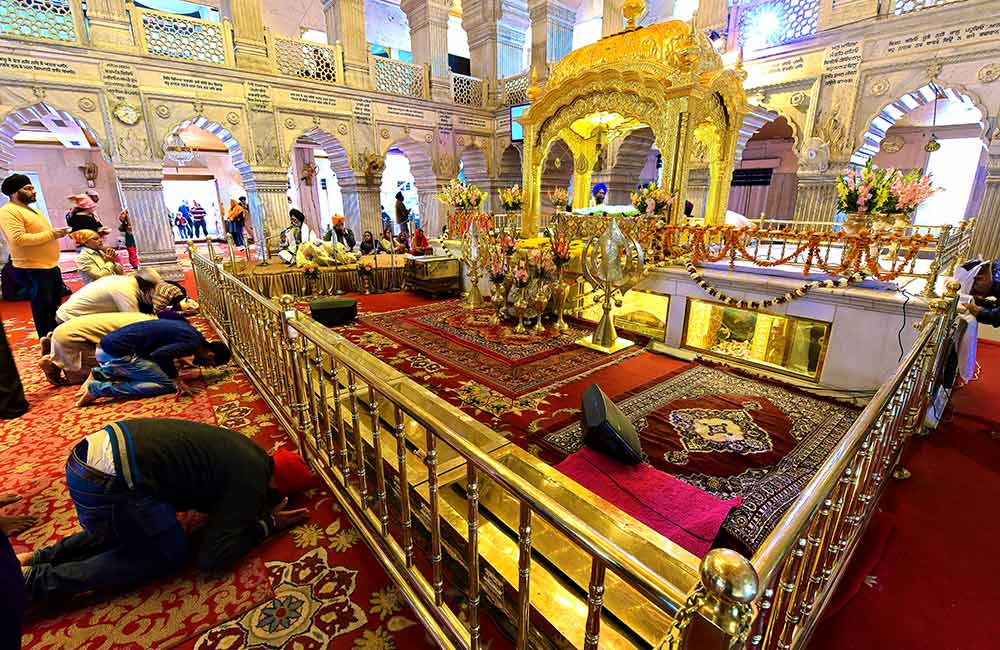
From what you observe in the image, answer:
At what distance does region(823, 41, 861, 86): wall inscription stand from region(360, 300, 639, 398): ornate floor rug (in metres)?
7.52

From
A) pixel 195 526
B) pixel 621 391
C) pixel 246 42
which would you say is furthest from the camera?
pixel 246 42

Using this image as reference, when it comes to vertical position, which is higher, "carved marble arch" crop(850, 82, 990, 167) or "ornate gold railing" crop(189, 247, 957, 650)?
"carved marble arch" crop(850, 82, 990, 167)

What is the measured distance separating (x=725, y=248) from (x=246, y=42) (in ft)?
37.5

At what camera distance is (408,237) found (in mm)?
12789

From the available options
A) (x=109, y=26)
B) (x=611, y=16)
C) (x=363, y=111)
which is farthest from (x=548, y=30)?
Result: (x=109, y=26)

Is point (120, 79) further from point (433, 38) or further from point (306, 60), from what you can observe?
point (433, 38)

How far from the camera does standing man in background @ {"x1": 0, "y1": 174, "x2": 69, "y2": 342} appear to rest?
3.87m

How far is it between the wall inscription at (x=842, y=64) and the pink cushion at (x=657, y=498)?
9417 mm

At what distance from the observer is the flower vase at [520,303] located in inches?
211

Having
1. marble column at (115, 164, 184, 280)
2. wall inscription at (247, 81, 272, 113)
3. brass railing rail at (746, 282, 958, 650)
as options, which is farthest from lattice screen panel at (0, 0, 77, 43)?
brass railing rail at (746, 282, 958, 650)

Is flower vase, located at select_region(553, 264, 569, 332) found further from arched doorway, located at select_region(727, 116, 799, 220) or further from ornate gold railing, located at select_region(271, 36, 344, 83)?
arched doorway, located at select_region(727, 116, 799, 220)

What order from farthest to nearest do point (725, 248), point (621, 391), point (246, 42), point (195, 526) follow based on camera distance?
point (246, 42), point (725, 248), point (621, 391), point (195, 526)

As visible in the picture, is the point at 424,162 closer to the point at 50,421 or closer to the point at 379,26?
the point at 379,26

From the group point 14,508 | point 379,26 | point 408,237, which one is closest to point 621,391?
point 14,508
